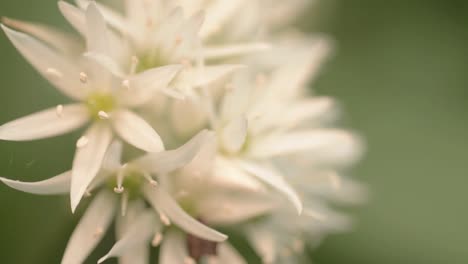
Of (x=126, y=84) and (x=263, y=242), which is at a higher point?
(x=126, y=84)

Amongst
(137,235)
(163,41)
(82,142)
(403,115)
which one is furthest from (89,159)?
(403,115)

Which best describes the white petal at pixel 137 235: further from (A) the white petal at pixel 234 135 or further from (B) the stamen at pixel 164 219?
(A) the white petal at pixel 234 135

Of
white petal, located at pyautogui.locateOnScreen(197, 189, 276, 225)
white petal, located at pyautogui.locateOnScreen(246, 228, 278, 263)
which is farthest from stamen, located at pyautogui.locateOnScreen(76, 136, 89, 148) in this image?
white petal, located at pyautogui.locateOnScreen(246, 228, 278, 263)

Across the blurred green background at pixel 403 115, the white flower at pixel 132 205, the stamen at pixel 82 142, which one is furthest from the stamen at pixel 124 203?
the blurred green background at pixel 403 115

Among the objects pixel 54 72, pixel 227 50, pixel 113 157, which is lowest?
pixel 113 157


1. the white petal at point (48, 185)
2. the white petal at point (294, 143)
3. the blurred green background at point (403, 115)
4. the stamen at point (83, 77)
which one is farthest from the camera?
the blurred green background at point (403, 115)

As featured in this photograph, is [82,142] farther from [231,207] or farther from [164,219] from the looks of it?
[231,207]
